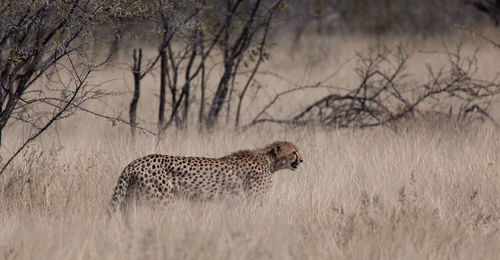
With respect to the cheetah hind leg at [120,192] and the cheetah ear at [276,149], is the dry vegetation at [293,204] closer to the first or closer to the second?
the cheetah hind leg at [120,192]

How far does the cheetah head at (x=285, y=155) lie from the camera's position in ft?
19.2

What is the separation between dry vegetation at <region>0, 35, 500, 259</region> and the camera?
3.88 metres

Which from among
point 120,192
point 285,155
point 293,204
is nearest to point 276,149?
point 285,155

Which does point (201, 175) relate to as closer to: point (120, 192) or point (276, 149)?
point (120, 192)

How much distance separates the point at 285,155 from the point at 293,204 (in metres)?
0.81

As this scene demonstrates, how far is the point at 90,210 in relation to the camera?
15.7 ft


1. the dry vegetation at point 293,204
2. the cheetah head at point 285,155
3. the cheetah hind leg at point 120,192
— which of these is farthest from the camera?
the cheetah head at point 285,155

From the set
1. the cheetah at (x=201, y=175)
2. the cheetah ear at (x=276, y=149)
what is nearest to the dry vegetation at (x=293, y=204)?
the cheetah at (x=201, y=175)

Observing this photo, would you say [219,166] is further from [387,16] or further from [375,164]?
[387,16]

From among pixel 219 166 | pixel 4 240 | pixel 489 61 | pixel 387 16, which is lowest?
pixel 4 240

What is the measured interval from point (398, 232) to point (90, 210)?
2093 millimetres

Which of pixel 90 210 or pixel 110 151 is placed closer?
pixel 90 210

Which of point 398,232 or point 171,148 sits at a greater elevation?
point 171,148

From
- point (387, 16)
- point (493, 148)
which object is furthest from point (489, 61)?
point (493, 148)
